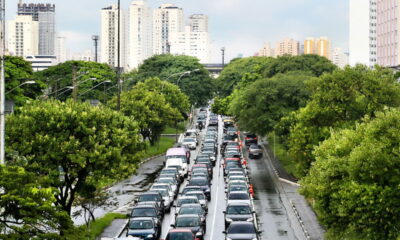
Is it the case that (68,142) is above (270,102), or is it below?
below

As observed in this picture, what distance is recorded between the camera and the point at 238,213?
37.1 metres

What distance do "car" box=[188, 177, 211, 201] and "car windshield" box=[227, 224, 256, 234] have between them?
14.1 metres

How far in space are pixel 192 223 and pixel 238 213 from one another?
4.04m

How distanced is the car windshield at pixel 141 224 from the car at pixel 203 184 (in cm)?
1304

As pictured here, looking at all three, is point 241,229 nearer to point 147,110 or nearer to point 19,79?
point 147,110

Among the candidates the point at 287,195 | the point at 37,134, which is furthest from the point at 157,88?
the point at 37,134

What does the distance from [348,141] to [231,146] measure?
143 ft

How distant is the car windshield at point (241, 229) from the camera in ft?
104

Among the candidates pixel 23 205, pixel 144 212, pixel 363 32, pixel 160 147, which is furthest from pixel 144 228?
pixel 363 32

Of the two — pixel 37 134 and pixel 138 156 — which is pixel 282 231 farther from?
pixel 37 134

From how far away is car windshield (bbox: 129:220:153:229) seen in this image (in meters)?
32.9

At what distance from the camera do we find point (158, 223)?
34.4 meters

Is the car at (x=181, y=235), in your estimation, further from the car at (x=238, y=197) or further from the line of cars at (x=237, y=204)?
the car at (x=238, y=197)

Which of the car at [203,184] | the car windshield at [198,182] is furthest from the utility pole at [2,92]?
the car windshield at [198,182]
